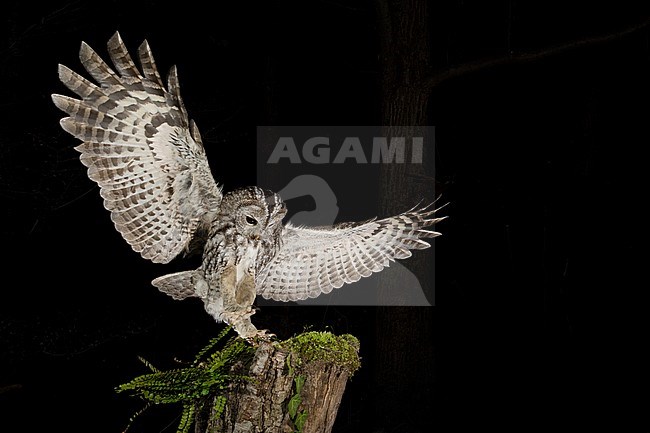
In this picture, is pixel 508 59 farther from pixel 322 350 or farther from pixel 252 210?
pixel 322 350

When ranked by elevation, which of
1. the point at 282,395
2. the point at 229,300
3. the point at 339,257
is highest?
the point at 339,257

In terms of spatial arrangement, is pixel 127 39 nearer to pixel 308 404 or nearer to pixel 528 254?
pixel 308 404

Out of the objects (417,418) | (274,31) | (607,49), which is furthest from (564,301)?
(274,31)

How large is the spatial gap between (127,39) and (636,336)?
310cm

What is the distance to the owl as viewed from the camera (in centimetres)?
218

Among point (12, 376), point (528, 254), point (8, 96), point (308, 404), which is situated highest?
point (8, 96)

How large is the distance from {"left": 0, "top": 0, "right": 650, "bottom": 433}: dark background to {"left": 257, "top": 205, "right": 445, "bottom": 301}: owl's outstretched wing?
35.4 inches

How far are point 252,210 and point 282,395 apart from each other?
672 mm

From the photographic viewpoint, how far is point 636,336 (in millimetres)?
4027

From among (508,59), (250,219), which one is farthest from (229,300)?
(508,59)

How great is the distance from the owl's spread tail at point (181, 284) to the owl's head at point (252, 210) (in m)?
0.29

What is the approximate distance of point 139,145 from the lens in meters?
2.25

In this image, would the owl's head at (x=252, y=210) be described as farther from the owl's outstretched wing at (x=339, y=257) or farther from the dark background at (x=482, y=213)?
the dark background at (x=482, y=213)

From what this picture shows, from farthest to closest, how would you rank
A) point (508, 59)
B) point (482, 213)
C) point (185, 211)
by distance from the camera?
1. point (482, 213)
2. point (508, 59)
3. point (185, 211)
